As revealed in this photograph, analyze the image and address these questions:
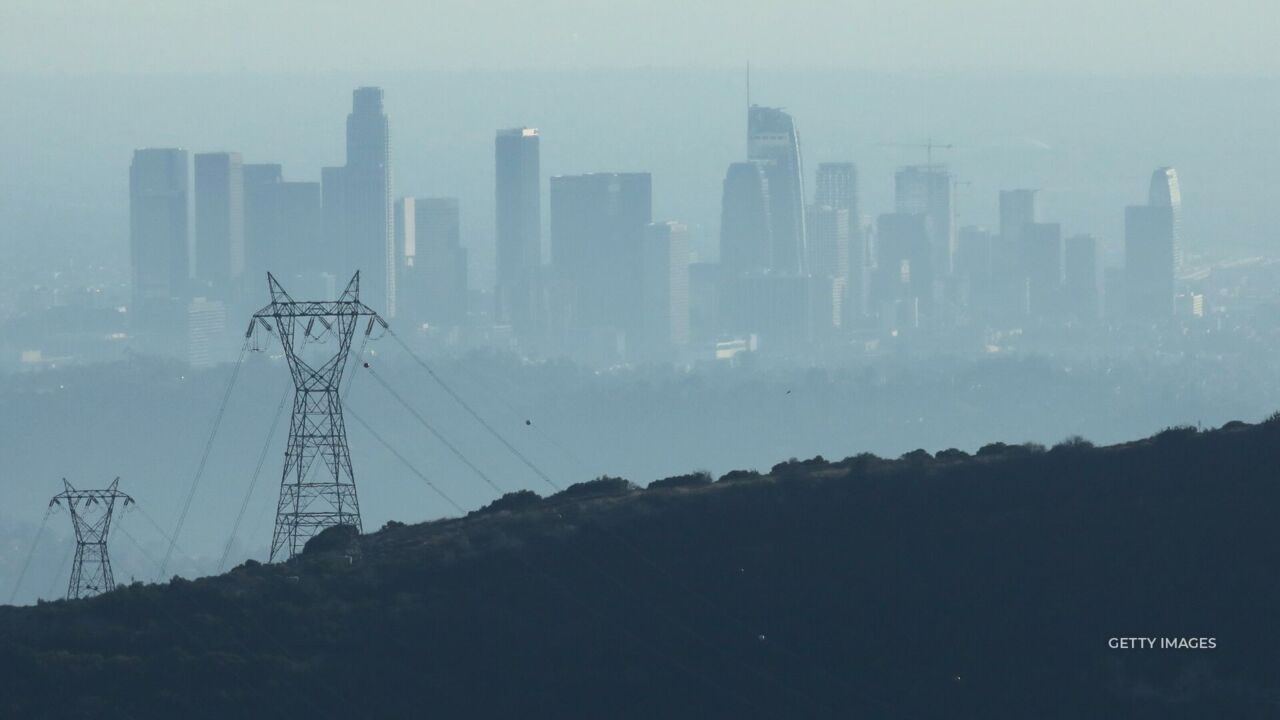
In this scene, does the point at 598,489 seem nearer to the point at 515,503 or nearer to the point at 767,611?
the point at 515,503

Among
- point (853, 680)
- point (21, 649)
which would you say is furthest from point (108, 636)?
point (853, 680)

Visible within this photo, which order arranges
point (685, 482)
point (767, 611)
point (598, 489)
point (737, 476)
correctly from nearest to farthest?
point (767, 611)
point (685, 482)
point (737, 476)
point (598, 489)

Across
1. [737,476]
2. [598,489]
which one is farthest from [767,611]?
[598,489]

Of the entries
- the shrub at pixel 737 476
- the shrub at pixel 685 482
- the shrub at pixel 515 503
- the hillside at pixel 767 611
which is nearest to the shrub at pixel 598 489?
the shrub at pixel 515 503

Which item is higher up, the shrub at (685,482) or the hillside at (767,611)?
the shrub at (685,482)

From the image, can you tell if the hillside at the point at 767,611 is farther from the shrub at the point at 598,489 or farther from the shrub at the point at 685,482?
the shrub at the point at 598,489

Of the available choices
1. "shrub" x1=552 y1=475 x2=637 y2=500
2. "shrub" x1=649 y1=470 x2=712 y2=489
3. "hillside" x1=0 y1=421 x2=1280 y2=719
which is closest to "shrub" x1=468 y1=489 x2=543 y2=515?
"shrub" x1=552 y1=475 x2=637 y2=500

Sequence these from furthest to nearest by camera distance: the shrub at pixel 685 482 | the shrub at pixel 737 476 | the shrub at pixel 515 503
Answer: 1. the shrub at pixel 515 503
2. the shrub at pixel 737 476
3. the shrub at pixel 685 482

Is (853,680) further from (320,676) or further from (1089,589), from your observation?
(320,676)
